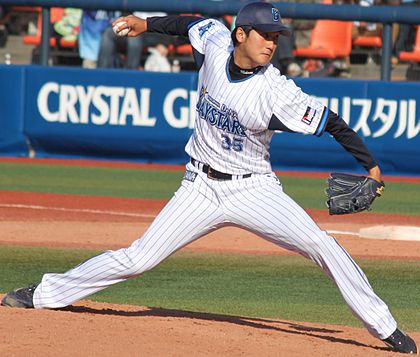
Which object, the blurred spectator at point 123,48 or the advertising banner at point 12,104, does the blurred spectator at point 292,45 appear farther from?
the advertising banner at point 12,104

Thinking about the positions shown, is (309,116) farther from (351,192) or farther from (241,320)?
(241,320)

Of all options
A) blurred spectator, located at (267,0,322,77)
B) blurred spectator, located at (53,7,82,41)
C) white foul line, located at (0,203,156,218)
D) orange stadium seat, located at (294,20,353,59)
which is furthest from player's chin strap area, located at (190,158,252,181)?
blurred spectator, located at (53,7,82,41)

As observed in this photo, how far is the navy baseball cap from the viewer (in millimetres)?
5164

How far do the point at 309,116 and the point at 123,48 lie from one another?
10.3 metres

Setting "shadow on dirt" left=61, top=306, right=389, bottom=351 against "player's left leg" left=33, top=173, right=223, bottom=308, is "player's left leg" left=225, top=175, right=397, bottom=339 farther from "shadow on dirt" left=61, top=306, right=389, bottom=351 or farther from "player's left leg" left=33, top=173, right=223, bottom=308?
"shadow on dirt" left=61, top=306, right=389, bottom=351

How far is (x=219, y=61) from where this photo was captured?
538 centimetres

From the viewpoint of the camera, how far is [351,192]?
5.25m

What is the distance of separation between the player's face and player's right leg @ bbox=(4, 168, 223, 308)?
2.16 ft

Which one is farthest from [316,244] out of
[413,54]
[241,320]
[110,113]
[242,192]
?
[413,54]

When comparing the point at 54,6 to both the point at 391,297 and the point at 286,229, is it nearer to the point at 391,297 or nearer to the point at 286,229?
the point at 391,297

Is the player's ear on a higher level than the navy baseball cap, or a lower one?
lower

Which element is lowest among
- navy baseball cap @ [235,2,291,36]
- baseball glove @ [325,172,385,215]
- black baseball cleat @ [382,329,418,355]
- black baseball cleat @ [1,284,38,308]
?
black baseball cleat @ [1,284,38,308]

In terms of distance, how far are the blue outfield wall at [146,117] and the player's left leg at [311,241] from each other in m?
8.46

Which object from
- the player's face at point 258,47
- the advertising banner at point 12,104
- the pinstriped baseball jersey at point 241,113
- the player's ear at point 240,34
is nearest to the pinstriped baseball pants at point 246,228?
the pinstriped baseball jersey at point 241,113
